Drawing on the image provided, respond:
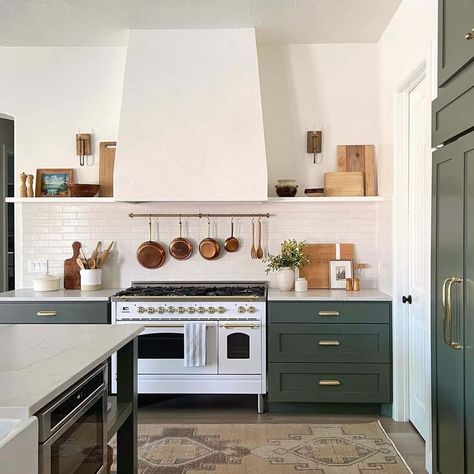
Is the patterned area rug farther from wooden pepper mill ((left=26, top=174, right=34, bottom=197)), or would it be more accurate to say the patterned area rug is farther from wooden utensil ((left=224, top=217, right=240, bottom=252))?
wooden pepper mill ((left=26, top=174, right=34, bottom=197))

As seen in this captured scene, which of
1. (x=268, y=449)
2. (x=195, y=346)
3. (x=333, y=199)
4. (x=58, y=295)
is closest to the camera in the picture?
(x=268, y=449)

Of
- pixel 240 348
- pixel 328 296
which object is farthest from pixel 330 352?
pixel 240 348

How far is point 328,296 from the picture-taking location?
154 inches

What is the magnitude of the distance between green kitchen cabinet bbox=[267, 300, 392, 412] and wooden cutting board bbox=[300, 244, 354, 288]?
0.59m

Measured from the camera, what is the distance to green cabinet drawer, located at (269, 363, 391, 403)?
12.6 ft

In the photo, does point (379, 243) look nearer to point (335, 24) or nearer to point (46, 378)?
point (335, 24)

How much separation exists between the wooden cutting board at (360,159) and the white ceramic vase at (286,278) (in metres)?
1.00

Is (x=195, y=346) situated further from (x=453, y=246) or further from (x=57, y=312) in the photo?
(x=453, y=246)

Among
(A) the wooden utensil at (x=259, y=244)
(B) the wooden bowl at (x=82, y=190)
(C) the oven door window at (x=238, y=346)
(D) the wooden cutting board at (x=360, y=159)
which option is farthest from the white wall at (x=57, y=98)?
(D) the wooden cutting board at (x=360, y=159)

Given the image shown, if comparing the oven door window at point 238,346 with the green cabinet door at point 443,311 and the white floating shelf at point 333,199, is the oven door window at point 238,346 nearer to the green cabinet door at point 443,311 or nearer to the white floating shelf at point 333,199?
the white floating shelf at point 333,199

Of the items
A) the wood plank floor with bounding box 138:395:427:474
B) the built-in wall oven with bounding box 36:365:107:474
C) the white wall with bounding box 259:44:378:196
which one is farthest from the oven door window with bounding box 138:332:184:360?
the built-in wall oven with bounding box 36:365:107:474

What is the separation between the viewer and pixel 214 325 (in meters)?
3.93

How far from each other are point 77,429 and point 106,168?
3093 mm

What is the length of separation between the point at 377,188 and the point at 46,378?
3.41 metres
